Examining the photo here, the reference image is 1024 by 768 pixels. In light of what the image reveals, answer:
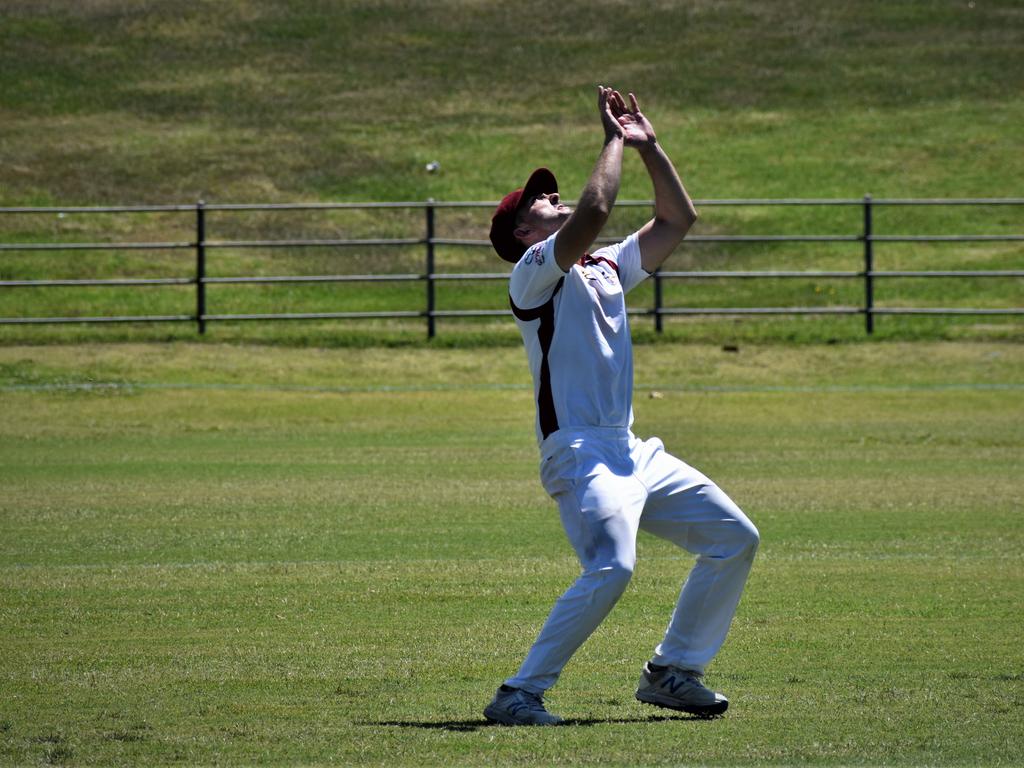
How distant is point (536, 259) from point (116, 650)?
10.0 feet

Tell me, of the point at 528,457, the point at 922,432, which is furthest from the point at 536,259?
the point at 922,432

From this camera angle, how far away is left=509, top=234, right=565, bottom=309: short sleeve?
22.7 ft

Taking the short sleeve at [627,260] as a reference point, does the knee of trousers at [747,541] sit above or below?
below

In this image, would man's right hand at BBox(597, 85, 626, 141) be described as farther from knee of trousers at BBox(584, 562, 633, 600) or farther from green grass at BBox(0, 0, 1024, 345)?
green grass at BBox(0, 0, 1024, 345)

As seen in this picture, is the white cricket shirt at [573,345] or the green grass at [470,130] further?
the green grass at [470,130]

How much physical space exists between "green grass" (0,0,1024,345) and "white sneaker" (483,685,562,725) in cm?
1914

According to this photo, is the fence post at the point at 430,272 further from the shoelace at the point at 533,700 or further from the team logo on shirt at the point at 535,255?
the shoelace at the point at 533,700

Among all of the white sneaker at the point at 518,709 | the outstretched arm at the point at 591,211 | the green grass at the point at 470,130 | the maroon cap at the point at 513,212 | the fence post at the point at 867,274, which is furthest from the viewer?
the green grass at the point at 470,130

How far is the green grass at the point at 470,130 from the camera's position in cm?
3216

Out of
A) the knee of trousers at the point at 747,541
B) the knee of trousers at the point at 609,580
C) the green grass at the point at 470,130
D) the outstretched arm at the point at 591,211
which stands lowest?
the knee of trousers at the point at 609,580

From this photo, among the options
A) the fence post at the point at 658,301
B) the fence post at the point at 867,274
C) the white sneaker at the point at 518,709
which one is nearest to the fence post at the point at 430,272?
the fence post at the point at 658,301

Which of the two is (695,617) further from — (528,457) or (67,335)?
(67,335)

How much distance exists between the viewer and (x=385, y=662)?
8.23 m

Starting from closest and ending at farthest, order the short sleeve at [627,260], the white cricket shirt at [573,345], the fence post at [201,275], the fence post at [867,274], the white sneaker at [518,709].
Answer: the white sneaker at [518,709], the white cricket shirt at [573,345], the short sleeve at [627,260], the fence post at [201,275], the fence post at [867,274]
